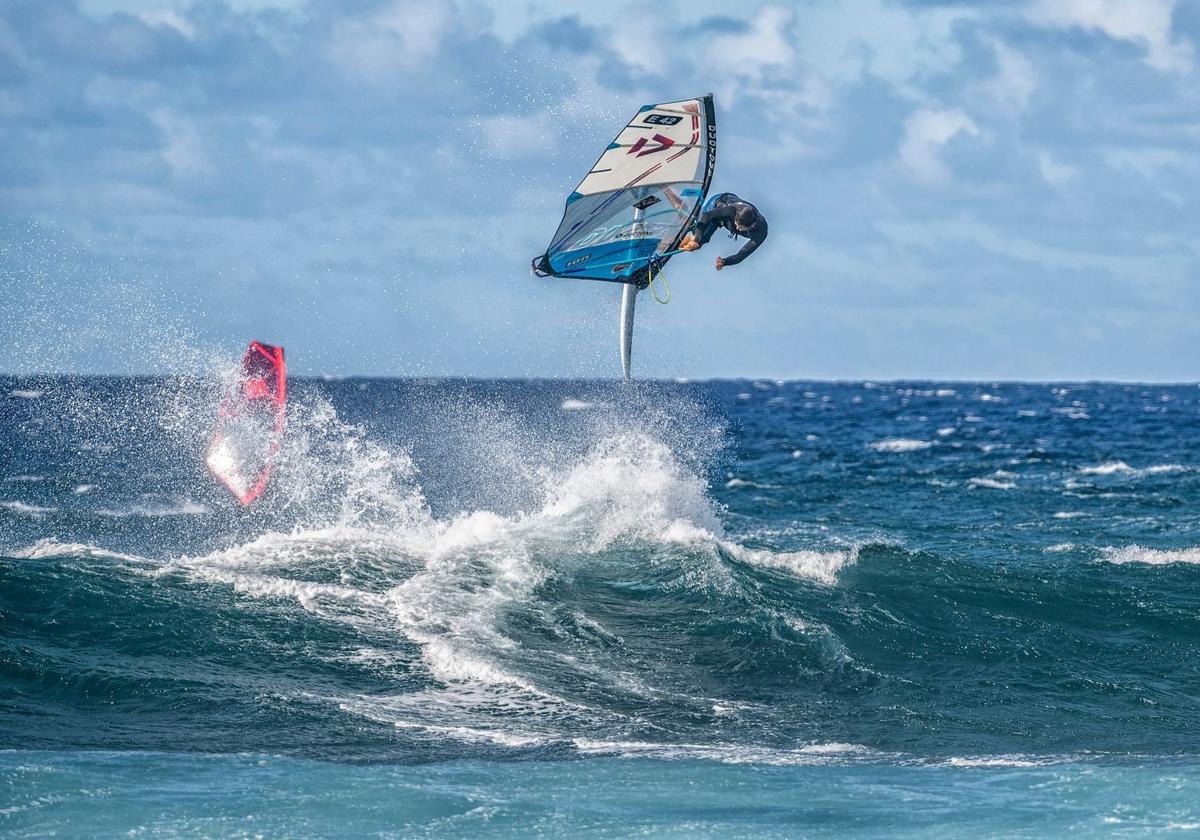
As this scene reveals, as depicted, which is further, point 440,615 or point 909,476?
point 909,476

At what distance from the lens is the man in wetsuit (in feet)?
38.4

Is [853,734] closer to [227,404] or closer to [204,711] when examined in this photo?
[204,711]

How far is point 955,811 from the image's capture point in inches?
338

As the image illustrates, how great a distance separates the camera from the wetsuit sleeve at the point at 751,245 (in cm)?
1173

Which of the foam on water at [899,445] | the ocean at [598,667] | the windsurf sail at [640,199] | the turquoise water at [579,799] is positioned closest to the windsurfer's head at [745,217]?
the windsurf sail at [640,199]

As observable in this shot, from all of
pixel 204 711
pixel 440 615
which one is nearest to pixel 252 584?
pixel 440 615

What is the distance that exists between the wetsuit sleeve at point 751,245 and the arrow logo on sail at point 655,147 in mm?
1110

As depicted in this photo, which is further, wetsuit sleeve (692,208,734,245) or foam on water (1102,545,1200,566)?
foam on water (1102,545,1200,566)

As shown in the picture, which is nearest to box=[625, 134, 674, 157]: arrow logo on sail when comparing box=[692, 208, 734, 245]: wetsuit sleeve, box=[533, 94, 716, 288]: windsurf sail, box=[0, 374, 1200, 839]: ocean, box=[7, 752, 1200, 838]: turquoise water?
box=[533, 94, 716, 288]: windsurf sail

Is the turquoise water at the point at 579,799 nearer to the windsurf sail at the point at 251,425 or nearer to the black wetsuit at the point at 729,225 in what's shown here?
the black wetsuit at the point at 729,225

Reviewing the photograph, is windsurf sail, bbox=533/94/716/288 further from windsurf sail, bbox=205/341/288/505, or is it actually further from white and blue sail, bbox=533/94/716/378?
windsurf sail, bbox=205/341/288/505

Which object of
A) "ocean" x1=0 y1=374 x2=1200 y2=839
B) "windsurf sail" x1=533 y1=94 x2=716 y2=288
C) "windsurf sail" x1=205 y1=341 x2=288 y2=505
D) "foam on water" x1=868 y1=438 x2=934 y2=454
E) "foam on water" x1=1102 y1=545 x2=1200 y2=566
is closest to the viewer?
"ocean" x1=0 y1=374 x2=1200 y2=839

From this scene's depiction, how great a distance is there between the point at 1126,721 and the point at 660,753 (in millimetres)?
4435

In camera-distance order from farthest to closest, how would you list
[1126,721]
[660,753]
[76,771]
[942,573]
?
1. [942,573]
2. [1126,721]
3. [660,753]
4. [76,771]
